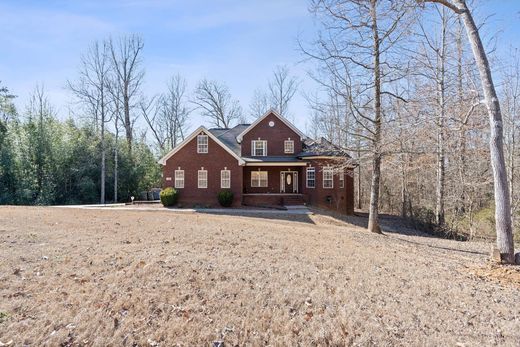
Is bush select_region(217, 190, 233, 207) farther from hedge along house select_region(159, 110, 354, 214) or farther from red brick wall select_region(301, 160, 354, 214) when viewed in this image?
red brick wall select_region(301, 160, 354, 214)

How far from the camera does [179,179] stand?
75.1 feet

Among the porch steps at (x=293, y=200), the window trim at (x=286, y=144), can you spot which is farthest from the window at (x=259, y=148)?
the porch steps at (x=293, y=200)

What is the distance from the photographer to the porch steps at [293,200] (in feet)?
74.7

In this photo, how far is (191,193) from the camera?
2277 centimetres

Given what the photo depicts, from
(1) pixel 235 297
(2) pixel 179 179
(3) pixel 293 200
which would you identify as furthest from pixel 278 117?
(1) pixel 235 297

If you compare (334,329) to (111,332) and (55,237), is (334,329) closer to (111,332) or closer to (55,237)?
(111,332)

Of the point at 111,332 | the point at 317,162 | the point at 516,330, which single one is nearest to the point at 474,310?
the point at 516,330

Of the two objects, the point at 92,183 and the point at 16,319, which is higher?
the point at 92,183

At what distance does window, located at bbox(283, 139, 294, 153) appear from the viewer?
79.5 feet

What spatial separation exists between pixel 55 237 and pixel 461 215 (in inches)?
788

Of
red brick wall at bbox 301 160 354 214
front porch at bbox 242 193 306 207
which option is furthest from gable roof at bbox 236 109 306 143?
front porch at bbox 242 193 306 207

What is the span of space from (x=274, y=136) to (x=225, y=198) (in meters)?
6.05

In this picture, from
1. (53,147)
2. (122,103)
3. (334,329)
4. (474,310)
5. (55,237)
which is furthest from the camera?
(122,103)

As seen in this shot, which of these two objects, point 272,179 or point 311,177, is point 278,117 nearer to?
point 272,179
